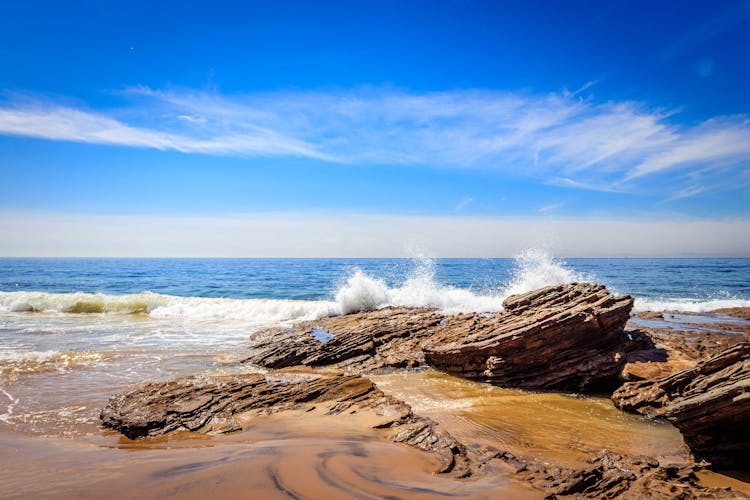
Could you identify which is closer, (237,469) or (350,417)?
(237,469)

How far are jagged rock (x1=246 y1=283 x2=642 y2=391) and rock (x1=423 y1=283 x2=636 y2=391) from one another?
0.02 meters

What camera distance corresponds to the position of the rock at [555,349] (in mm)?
9320

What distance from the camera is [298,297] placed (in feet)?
107

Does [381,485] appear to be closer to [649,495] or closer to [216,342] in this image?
[649,495]

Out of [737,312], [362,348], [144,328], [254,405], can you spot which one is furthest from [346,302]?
[737,312]

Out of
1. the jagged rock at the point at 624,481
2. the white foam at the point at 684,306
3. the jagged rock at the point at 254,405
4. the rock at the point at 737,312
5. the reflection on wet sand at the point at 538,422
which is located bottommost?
the white foam at the point at 684,306

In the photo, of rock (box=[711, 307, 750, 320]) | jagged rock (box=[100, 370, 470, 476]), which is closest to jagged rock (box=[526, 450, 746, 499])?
jagged rock (box=[100, 370, 470, 476])

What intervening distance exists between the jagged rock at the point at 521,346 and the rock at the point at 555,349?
0.07 feet

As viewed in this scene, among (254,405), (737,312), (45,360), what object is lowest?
(737,312)

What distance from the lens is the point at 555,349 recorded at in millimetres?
9531

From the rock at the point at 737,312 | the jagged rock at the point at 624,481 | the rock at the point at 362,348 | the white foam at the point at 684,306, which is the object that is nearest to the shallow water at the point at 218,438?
the jagged rock at the point at 624,481

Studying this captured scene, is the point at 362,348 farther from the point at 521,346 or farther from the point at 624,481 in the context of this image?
the point at 624,481

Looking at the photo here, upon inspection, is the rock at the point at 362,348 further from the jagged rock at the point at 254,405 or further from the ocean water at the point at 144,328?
the jagged rock at the point at 254,405

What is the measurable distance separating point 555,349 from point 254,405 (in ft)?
24.0
